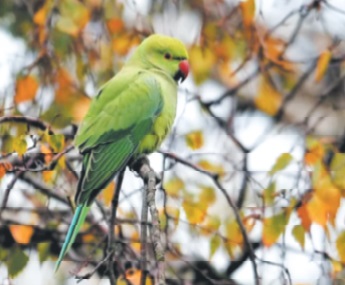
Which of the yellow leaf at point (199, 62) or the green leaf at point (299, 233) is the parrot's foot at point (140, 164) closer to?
the green leaf at point (299, 233)

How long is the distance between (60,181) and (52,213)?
16 cm

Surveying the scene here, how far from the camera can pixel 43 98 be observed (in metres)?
1.62

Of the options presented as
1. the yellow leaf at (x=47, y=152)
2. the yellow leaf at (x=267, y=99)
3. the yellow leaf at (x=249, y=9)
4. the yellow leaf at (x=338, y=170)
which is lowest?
the yellow leaf at (x=338, y=170)

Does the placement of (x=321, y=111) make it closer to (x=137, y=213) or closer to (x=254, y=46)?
(x=254, y=46)

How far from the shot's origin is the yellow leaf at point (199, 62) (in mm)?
1768

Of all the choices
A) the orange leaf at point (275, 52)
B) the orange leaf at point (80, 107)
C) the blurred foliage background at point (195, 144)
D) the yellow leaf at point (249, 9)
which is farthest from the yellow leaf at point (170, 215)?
A: the orange leaf at point (275, 52)

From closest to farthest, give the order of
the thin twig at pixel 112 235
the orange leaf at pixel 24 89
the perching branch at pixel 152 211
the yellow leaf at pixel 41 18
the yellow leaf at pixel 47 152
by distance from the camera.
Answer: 1. the perching branch at pixel 152 211
2. the thin twig at pixel 112 235
3. the yellow leaf at pixel 47 152
4. the orange leaf at pixel 24 89
5. the yellow leaf at pixel 41 18

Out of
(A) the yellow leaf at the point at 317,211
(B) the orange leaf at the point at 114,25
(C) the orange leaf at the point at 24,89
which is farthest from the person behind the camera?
(B) the orange leaf at the point at 114,25

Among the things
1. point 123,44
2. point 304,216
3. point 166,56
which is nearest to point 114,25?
point 123,44

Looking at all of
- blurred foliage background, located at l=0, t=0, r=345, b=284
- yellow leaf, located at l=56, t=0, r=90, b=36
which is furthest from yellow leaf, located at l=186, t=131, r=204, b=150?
yellow leaf, located at l=56, t=0, r=90, b=36

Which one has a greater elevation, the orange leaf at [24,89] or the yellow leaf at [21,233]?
the orange leaf at [24,89]

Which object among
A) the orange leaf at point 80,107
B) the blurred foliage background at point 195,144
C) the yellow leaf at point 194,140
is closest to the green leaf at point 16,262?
the blurred foliage background at point 195,144

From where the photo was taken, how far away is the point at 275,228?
1231mm

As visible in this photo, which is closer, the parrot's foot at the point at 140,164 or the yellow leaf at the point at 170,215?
the parrot's foot at the point at 140,164
